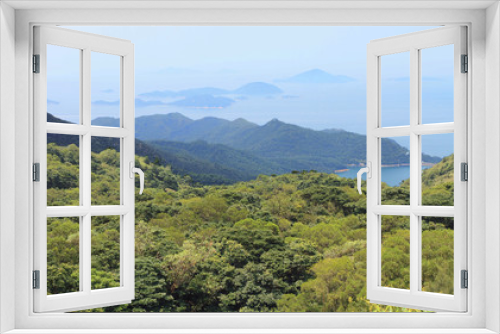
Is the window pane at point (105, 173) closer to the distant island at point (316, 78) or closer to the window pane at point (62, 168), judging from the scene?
the window pane at point (62, 168)

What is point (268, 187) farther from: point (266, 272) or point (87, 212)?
point (87, 212)

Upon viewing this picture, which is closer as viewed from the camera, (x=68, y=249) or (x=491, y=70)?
(x=491, y=70)

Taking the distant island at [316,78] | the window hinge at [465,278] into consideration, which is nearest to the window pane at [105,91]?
the distant island at [316,78]

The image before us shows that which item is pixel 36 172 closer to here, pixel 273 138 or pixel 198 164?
pixel 198 164

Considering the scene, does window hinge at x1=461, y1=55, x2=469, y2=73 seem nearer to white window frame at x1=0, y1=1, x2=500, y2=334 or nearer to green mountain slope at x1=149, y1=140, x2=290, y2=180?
white window frame at x1=0, y1=1, x2=500, y2=334

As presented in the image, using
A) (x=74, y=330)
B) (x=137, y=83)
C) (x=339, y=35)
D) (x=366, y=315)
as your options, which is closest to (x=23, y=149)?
(x=74, y=330)

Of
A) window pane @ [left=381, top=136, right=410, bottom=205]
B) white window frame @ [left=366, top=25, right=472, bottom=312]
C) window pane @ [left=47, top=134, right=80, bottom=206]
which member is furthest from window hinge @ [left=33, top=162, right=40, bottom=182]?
window pane @ [left=381, top=136, right=410, bottom=205]

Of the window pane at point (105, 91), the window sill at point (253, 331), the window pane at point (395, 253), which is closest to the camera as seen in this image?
the window sill at point (253, 331)
